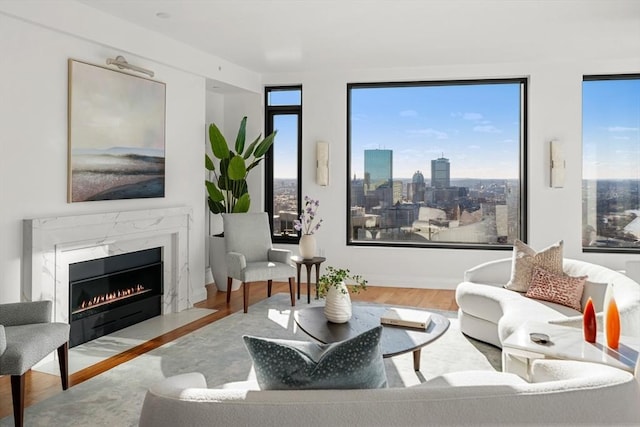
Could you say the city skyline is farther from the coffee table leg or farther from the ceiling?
the coffee table leg

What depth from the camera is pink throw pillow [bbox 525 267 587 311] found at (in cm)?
396

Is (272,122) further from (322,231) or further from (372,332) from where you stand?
(372,332)

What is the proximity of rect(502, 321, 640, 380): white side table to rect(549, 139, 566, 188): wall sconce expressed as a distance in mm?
3324

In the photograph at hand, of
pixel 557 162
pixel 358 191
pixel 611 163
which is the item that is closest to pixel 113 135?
pixel 358 191

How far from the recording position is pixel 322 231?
682 cm

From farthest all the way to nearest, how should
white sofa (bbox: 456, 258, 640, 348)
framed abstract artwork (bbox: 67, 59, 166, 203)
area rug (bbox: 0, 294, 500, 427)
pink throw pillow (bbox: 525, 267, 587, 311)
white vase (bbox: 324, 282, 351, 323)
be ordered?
framed abstract artwork (bbox: 67, 59, 166, 203), pink throw pillow (bbox: 525, 267, 587, 311), white vase (bbox: 324, 282, 351, 323), white sofa (bbox: 456, 258, 640, 348), area rug (bbox: 0, 294, 500, 427)

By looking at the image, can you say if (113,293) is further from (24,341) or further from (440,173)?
(440,173)

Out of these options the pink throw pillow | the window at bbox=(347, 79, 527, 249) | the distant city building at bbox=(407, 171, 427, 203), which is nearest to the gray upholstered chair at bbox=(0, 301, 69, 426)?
the pink throw pillow

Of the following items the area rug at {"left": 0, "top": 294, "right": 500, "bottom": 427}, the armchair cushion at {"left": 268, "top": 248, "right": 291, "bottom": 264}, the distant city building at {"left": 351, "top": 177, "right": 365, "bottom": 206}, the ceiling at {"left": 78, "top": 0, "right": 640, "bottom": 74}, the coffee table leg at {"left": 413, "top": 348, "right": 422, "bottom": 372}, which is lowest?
the area rug at {"left": 0, "top": 294, "right": 500, "bottom": 427}

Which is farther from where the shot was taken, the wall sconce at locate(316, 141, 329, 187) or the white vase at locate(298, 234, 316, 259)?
the wall sconce at locate(316, 141, 329, 187)

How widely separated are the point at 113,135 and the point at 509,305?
3.43m

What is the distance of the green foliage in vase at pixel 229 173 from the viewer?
20.0 ft

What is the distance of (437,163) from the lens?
6609 mm

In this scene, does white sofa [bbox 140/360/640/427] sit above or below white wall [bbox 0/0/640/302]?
below
